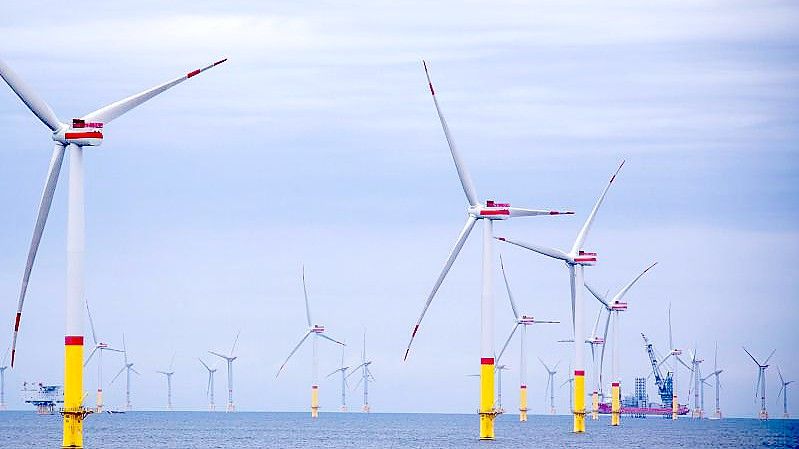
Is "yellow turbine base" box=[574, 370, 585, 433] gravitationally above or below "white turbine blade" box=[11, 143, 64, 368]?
A: below

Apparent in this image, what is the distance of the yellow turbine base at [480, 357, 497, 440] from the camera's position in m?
126

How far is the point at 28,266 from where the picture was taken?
89.0m

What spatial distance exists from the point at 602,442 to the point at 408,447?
94.5ft

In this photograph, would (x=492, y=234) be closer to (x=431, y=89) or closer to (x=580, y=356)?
(x=431, y=89)

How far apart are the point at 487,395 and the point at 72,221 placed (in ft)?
169

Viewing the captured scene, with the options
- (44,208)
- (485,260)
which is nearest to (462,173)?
(485,260)

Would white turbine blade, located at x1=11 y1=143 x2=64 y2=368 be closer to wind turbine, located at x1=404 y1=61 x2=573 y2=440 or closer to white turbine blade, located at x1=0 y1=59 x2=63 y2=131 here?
white turbine blade, located at x1=0 y1=59 x2=63 y2=131

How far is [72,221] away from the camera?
8831 cm

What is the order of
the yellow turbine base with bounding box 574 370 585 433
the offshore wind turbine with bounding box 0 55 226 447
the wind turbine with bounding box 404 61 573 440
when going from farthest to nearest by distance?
the yellow turbine base with bounding box 574 370 585 433, the wind turbine with bounding box 404 61 573 440, the offshore wind turbine with bounding box 0 55 226 447

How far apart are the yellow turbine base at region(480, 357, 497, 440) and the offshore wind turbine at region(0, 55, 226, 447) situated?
43.9 metres

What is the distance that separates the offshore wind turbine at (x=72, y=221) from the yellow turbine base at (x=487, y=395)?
1728 inches

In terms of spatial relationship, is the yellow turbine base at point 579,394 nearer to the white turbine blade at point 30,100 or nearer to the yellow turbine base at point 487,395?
the yellow turbine base at point 487,395

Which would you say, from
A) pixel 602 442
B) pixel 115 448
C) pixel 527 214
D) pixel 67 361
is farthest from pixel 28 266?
pixel 602 442

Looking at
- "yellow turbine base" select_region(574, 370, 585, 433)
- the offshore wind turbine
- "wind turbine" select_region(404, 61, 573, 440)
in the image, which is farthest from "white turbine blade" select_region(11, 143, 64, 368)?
"yellow turbine base" select_region(574, 370, 585, 433)
